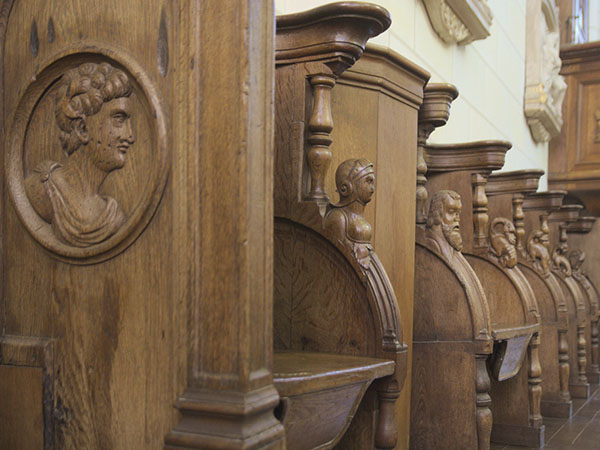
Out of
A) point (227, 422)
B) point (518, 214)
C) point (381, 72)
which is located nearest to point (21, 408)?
point (227, 422)

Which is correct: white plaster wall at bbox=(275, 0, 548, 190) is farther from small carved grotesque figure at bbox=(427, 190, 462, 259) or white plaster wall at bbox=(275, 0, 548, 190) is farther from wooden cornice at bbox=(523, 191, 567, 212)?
small carved grotesque figure at bbox=(427, 190, 462, 259)

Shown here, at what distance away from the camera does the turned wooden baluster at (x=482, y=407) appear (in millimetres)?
2754

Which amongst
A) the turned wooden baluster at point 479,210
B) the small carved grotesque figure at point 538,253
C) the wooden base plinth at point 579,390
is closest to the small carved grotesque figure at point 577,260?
the wooden base plinth at point 579,390

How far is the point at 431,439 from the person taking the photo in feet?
9.21

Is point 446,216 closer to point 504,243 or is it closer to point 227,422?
point 504,243

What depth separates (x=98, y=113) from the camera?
122 cm

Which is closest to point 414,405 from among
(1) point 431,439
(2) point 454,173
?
(1) point 431,439

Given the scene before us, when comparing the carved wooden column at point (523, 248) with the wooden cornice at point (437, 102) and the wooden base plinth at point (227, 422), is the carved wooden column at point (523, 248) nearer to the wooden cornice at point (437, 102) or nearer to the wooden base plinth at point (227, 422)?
the wooden cornice at point (437, 102)

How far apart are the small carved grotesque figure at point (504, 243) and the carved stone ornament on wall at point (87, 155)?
2.63 m

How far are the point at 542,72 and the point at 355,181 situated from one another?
20.2ft

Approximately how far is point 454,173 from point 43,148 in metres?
2.25

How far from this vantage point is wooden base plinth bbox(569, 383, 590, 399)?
5.12 m

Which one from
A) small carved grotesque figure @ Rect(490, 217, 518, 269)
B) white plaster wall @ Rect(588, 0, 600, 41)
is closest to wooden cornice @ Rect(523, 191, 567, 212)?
small carved grotesque figure @ Rect(490, 217, 518, 269)

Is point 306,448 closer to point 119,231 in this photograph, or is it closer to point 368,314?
Answer: point 368,314
